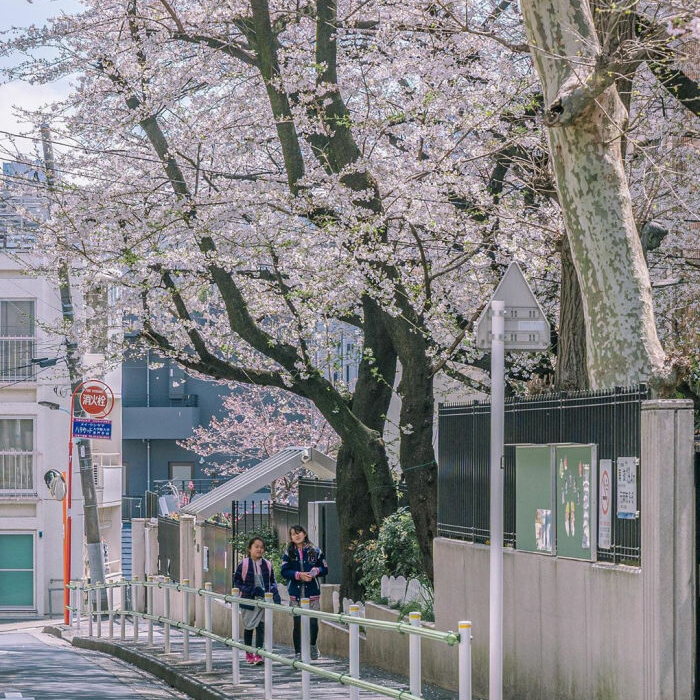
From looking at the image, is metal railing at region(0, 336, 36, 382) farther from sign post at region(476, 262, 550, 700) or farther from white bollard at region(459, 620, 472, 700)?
white bollard at region(459, 620, 472, 700)

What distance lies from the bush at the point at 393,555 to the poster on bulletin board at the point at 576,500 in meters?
5.06

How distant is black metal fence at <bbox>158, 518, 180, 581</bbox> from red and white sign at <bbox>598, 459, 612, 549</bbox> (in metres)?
19.6

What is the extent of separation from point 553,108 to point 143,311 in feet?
30.3

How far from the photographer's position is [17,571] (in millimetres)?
36094

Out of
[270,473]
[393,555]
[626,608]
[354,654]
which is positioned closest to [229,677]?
[393,555]

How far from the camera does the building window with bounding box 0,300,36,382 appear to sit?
36156 millimetres

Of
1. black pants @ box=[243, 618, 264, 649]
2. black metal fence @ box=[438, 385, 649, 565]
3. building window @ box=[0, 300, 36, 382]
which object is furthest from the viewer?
building window @ box=[0, 300, 36, 382]

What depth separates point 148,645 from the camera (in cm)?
1856

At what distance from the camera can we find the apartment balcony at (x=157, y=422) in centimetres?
→ 5172

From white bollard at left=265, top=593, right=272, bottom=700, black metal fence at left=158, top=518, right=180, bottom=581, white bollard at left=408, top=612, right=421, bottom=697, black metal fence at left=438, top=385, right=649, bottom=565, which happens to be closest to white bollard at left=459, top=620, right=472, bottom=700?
white bollard at left=408, top=612, right=421, bottom=697

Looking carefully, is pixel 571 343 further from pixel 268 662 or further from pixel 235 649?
pixel 235 649

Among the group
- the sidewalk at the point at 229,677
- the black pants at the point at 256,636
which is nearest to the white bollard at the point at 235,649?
the sidewalk at the point at 229,677

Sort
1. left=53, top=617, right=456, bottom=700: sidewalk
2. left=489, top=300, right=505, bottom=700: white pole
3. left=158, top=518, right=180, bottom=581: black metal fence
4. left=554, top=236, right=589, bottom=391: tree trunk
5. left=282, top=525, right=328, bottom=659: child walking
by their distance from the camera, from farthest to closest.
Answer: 1. left=158, top=518, right=180, bottom=581: black metal fence
2. left=282, top=525, right=328, bottom=659: child walking
3. left=554, top=236, right=589, bottom=391: tree trunk
4. left=53, top=617, right=456, bottom=700: sidewalk
5. left=489, top=300, right=505, bottom=700: white pole

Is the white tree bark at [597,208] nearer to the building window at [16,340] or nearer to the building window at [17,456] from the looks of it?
the building window at [16,340]
